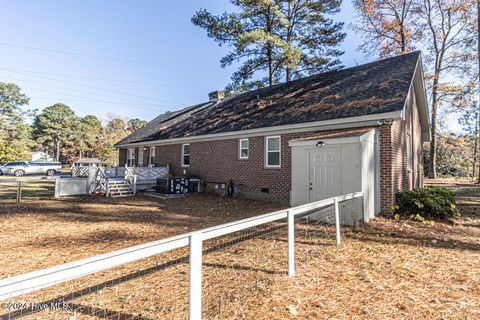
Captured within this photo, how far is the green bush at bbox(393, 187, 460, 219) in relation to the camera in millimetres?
7488

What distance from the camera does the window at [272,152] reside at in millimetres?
11133

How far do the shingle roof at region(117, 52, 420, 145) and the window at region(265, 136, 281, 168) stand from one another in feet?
2.49

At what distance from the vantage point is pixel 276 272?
13.0 feet

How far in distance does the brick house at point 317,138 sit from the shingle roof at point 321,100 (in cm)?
4

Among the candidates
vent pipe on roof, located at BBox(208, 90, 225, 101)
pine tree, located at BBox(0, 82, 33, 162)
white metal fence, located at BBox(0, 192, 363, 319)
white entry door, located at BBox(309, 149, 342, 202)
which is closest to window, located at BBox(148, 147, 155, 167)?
vent pipe on roof, located at BBox(208, 90, 225, 101)

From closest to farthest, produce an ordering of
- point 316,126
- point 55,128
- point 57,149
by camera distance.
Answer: point 316,126 < point 55,128 < point 57,149

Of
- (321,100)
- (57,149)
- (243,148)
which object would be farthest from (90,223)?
(57,149)

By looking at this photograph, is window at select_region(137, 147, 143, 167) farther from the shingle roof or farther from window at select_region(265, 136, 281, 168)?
window at select_region(265, 136, 281, 168)

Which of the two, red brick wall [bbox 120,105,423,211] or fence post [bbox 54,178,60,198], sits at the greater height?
red brick wall [bbox 120,105,423,211]

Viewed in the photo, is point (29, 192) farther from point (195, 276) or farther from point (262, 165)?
point (195, 276)

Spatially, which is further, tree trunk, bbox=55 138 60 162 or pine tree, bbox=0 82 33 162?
tree trunk, bbox=55 138 60 162

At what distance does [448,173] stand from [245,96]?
3069 centimetres

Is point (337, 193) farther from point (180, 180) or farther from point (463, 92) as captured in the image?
point (463, 92)

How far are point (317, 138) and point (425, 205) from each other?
12.5 feet
